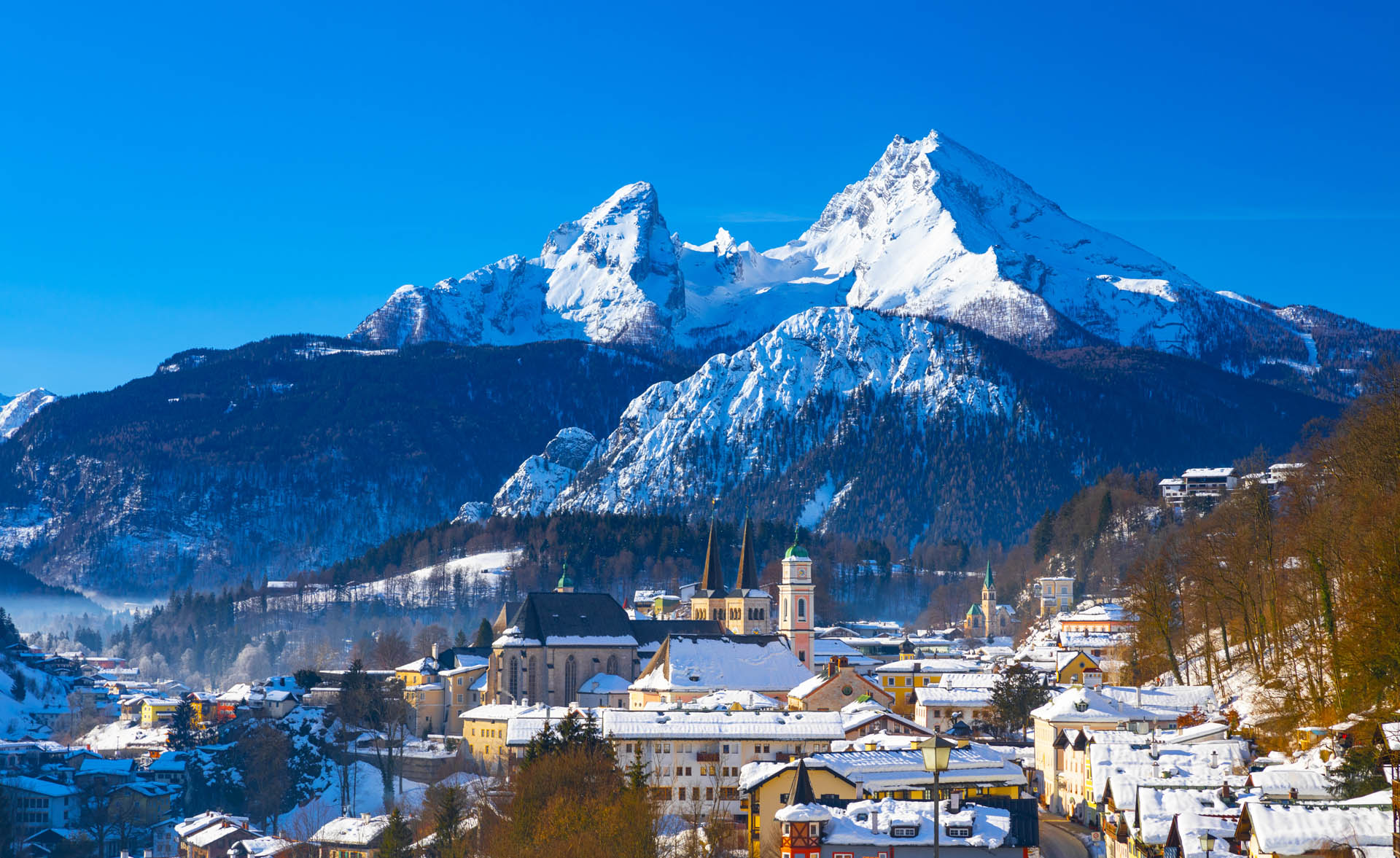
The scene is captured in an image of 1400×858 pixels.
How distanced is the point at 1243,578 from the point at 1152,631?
18.4m

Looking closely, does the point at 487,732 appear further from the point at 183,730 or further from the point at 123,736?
the point at 123,736

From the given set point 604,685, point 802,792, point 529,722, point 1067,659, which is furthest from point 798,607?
point 802,792

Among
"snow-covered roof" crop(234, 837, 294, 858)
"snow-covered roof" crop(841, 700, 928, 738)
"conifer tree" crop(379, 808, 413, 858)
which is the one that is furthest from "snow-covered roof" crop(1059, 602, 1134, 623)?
"conifer tree" crop(379, 808, 413, 858)

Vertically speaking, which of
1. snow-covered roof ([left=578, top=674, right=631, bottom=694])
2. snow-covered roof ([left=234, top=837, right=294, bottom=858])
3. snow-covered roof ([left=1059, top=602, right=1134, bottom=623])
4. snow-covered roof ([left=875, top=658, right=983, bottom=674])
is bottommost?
snow-covered roof ([left=234, top=837, right=294, bottom=858])

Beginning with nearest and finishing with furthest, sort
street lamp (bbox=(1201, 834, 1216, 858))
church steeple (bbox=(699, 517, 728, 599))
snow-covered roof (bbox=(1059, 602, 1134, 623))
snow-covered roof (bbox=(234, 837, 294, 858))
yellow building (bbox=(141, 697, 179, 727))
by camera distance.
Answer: street lamp (bbox=(1201, 834, 1216, 858)), snow-covered roof (bbox=(234, 837, 294, 858)), church steeple (bbox=(699, 517, 728, 599)), snow-covered roof (bbox=(1059, 602, 1134, 623)), yellow building (bbox=(141, 697, 179, 727))

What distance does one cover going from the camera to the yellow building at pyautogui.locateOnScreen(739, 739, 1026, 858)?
78600 mm

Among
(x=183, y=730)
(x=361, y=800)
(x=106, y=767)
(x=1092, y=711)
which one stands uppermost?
(x=1092, y=711)

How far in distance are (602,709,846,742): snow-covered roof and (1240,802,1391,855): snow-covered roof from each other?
149 ft

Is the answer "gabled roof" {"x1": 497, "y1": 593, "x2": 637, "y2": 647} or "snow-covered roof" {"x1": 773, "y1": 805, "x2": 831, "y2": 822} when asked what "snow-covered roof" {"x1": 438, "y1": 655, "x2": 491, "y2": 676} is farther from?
"snow-covered roof" {"x1": 773, "y1": 805, "x2": 831, "y2": 822}

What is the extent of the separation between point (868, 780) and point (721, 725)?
1714 centimetres

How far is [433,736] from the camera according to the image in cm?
13800

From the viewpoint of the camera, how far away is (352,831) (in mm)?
98125

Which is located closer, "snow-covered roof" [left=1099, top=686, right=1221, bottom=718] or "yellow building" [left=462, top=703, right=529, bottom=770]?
"snow-covered roof" [left=1099, top=686, right=1221, bottom=718]

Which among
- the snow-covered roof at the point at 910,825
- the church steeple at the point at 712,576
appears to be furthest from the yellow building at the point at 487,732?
the snow-covered roof at the point at 910,825
